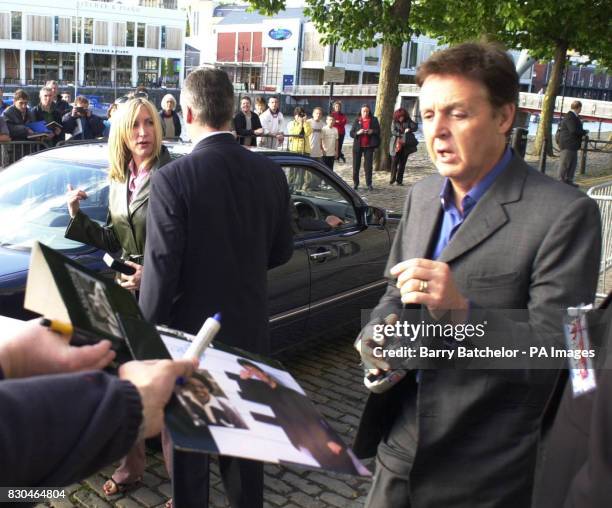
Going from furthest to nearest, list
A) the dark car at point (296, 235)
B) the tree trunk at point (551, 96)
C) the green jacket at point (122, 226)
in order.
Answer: the tree trunk at point (551, 96) → the dark car at point (296, 235) → the green jacket at point (122, 226)

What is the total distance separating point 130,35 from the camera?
3782 inches

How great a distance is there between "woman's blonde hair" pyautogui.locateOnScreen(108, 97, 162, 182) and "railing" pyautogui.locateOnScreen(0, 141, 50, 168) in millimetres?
8899

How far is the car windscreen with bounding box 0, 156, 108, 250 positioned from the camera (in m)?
4.33

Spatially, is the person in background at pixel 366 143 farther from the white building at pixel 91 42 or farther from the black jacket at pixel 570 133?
the white building at pixel 91 42

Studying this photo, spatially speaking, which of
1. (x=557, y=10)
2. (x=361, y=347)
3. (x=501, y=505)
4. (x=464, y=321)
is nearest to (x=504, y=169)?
(x=464, y=321)

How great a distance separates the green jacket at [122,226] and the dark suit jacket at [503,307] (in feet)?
6.29

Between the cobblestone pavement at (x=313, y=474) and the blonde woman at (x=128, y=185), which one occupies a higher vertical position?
the blonde woman at (x=128, y=185)

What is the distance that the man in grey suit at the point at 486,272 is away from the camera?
1.83 m

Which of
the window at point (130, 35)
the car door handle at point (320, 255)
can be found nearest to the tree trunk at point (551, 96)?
the car door handle at point (320, 255)

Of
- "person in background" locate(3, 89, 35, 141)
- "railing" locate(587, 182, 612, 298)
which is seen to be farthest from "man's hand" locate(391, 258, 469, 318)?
"person in background" locate(3, 89, 35, 141)

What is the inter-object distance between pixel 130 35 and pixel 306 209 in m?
98.0

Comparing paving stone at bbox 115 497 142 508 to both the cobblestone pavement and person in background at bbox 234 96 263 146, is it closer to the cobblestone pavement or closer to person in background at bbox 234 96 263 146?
the cobblestone pavement

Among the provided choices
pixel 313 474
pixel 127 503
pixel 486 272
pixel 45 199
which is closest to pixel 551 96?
pixel 45 199

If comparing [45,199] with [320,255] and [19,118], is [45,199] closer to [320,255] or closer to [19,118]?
[320,255]
